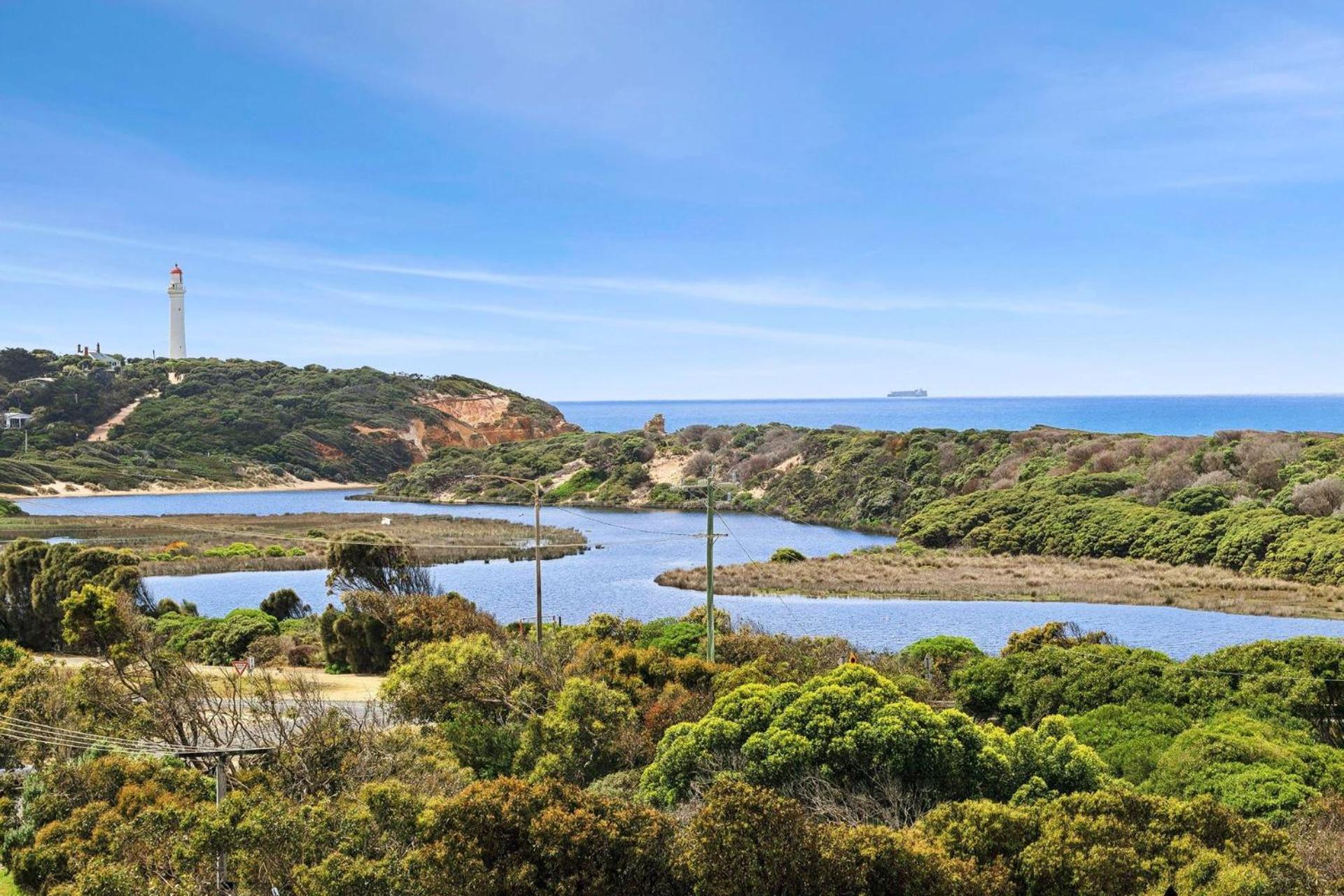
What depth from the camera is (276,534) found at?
208 feet

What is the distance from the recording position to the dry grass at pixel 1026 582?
38406 millimetres

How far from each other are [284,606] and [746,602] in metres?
16.6

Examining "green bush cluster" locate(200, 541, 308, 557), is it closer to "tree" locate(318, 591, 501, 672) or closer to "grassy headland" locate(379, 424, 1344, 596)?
"grassy headland" locate(379, 424, 1344, 596)

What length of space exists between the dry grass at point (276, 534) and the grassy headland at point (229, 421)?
3249cm

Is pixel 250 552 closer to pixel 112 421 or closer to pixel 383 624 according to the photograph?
pixel 383 624

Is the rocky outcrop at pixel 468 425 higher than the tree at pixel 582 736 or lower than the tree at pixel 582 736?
higher

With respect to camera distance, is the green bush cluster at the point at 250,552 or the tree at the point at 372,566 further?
the green bush cluster at the point at 250,552

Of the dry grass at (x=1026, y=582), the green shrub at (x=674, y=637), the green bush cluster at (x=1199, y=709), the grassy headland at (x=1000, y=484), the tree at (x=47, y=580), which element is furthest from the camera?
the grassy headland at (x=1000, y=484)

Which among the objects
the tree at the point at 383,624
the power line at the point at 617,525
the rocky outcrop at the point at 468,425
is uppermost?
the rocky outcrop at the point at 468,425

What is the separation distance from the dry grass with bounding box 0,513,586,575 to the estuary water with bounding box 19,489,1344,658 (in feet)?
6.27

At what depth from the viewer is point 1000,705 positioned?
2047cm

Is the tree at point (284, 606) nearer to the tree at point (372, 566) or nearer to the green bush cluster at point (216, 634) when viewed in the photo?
the tree at point (372, 566)

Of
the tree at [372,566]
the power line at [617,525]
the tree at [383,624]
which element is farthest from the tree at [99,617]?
the power line at [617,525]

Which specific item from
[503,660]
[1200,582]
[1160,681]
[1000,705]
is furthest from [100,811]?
[1200,582]
